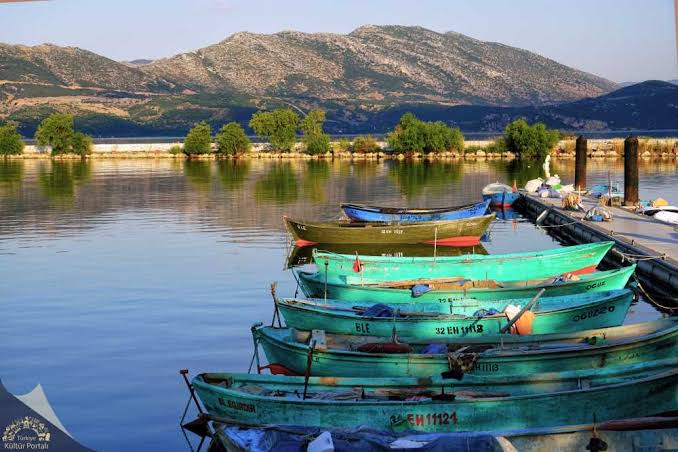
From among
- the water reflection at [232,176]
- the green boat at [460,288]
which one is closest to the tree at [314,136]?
the water reflection at [232,176]

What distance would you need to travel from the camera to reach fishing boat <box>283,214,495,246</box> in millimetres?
34250

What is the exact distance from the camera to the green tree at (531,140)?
100250 millimetres

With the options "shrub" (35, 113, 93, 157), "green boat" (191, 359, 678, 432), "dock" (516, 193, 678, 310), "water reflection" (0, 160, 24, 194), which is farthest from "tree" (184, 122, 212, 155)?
"green boat" (191, 359, 678, 432)

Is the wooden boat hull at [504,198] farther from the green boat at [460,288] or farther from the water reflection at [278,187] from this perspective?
the green boat at [460,288]

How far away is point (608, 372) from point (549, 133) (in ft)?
304

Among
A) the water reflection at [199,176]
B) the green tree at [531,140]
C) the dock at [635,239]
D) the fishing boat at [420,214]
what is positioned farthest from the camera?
the green tree at [531,140]

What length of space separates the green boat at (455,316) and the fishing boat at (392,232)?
638 inches

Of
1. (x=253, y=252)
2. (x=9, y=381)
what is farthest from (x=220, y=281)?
(x=9, y=381)

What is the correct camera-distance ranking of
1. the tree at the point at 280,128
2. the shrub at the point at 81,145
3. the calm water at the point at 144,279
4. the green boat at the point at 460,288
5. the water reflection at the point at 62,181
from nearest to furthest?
1. the calm water at the point at 144,279
2. the green boat at the point at 460,288
3. the water reflection at the point at 62,181
4. the tree at the point at 280,128
5. the shrub at the point at 81,145

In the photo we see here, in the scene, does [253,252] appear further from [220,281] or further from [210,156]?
[210,156]

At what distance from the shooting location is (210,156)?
11281cm

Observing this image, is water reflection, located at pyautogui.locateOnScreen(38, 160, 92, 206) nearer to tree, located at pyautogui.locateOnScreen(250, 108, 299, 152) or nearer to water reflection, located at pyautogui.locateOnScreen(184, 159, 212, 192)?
water reflection, located at pyautogui.locateOnScreen(184, 159, 212, 192)

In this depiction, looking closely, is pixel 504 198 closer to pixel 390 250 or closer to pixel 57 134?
pixel 390 250

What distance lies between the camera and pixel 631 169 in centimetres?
3709
